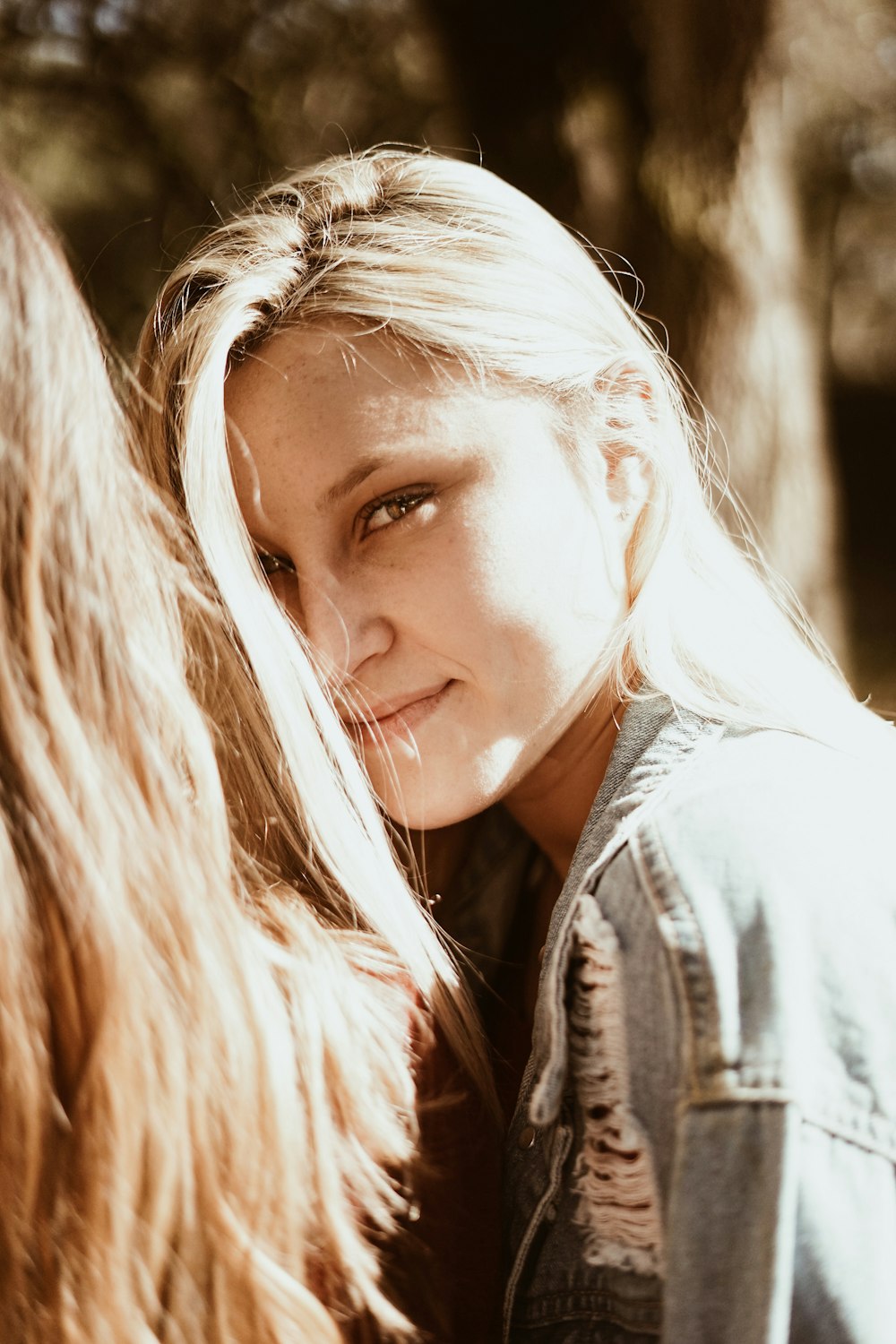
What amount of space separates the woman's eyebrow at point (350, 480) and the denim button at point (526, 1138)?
2.72 ft

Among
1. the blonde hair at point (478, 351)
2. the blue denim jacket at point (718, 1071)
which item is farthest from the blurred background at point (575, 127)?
the blue denim jacket at point (718, 1071)

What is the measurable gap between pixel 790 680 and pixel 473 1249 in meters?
0.87

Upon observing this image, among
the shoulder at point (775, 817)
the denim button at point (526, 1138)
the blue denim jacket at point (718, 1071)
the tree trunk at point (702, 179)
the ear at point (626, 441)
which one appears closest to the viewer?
the blue denim jacket at point (718, 1071)

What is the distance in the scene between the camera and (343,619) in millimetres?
1434

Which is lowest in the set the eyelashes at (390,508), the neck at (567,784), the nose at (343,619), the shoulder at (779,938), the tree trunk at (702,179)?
the shoulder at (779,938)

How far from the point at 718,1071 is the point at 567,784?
0.76 m

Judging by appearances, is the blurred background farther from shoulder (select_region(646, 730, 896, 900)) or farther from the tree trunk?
shoulder (select_region(646, 730, 896, 900))

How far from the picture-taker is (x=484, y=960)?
188cm

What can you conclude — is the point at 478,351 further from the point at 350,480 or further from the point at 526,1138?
the point at 526,1138

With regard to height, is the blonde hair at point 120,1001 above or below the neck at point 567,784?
below

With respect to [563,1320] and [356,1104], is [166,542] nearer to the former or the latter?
[356,1104]

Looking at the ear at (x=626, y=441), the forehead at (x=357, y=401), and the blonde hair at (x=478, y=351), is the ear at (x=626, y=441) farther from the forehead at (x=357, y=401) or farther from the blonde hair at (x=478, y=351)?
the forehead at (x=357, y=401)

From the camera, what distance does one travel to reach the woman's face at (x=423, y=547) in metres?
1.38

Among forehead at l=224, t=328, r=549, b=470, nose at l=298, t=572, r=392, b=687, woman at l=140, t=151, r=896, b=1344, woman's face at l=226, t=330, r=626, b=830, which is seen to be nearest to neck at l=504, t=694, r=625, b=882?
woman at l=140, t=151, r=896, b=1344
